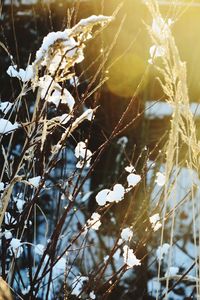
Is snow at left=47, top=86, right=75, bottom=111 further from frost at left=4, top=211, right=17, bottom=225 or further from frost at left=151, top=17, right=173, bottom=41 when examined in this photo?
frost at left=4, top=211, right=17, bottom=225

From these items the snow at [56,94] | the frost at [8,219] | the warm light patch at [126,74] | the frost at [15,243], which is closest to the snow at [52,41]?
the snow at [56,94]

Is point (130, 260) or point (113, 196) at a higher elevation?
point (113, 196)

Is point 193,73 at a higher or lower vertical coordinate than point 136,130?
higher

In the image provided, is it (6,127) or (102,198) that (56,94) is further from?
(102,198)

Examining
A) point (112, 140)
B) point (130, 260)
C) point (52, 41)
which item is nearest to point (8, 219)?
point (130, 260)

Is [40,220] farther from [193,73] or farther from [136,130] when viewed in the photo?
[193,73]

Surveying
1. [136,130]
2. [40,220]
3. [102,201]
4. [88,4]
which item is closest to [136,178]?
[102,201]

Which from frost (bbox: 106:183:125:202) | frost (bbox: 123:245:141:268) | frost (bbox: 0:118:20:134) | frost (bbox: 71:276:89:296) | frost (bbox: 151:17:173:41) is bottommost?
frost (bbox: 71:276:89:296)

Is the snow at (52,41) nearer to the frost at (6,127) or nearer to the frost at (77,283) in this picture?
the frost at (6,127)

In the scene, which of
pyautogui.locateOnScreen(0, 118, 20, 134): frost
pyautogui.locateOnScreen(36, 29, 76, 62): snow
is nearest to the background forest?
pyautogui.locateOnScreen(0, 118, 20, 134): frost

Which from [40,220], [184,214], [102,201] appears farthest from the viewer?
[40,220]

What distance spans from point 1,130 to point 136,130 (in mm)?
3991

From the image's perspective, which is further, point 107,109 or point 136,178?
point 107,109

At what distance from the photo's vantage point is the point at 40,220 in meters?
6.36
